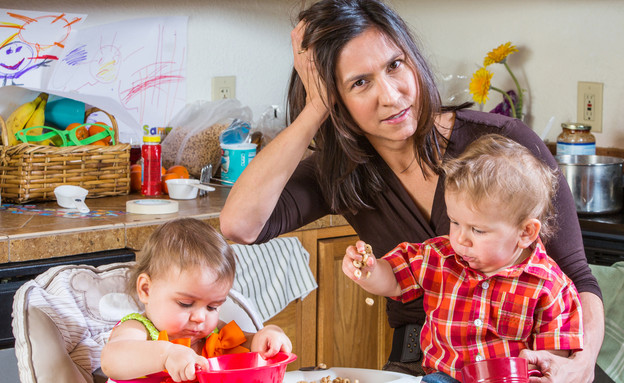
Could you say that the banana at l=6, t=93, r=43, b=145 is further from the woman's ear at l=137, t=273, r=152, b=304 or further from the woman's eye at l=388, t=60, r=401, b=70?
the woman's eye at l=388, t=60, r=401, b=70

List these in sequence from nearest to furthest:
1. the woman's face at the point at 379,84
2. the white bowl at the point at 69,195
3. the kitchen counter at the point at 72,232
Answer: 1. the woman's face at the point at 379,84
2. the kitchen counter at the point at 72,232
3. the white bowl at the point at 69,195

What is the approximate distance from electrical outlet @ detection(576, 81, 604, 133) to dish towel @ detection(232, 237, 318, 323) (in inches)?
44.1

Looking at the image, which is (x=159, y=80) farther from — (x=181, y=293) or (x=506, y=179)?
(x=506, y=179)

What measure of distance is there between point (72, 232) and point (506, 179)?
116 cm

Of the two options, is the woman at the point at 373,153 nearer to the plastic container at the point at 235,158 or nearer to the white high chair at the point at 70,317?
the white high chair at the point at 70,317

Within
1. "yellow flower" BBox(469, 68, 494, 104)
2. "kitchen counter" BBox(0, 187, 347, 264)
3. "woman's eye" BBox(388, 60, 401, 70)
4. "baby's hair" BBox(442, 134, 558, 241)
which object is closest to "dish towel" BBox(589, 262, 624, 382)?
"baby's hair" BBox(442, 134, 558, 241)

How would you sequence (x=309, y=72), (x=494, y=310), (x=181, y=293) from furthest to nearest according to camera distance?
(x=309, y=72)
(x=494, y=310)
(x=181, y=293)

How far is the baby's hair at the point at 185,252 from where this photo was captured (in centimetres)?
132

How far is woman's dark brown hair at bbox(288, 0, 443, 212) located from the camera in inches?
58.4

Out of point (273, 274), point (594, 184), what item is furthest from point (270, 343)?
point (594, 184)

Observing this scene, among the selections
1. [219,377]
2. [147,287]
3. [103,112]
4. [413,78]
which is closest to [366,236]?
[413,78]

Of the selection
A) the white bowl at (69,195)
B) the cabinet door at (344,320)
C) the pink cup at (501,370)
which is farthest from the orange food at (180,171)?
the pink cup at (501,370)

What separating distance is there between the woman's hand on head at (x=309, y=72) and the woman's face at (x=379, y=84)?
4 cm

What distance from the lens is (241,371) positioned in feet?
3.50
